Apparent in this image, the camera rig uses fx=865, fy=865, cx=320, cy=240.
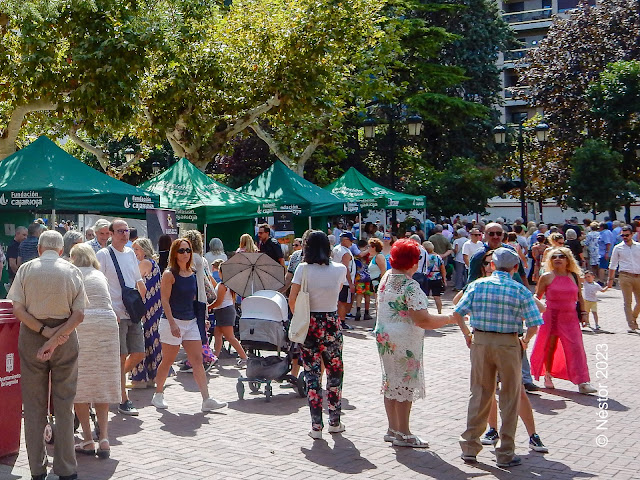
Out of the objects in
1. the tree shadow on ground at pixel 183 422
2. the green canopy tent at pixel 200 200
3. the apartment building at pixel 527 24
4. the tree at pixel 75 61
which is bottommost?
the tree shadow on ground at pixel 183 422

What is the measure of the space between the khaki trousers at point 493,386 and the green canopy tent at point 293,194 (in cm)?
1206

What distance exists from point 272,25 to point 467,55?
21.4m

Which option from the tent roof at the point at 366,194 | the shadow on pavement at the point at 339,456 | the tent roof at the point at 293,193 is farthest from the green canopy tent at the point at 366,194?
the shadow on pavement at the point at 339,456

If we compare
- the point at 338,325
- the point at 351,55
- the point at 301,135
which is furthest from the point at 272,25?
the point at 338,325

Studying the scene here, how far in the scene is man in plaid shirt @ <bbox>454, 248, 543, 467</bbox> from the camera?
6754 millimetres

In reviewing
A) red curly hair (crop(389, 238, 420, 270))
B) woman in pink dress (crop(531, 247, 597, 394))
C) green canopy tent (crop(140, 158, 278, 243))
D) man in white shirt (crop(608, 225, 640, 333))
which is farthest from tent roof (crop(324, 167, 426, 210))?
red curly hair (crop(389, 238, 420, 270))

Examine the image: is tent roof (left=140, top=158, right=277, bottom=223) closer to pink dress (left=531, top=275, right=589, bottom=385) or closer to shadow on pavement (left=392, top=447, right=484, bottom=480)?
pink dress (left=531, top=275, right=589, bottom=385)

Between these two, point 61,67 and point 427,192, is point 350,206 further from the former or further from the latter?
point 427,192

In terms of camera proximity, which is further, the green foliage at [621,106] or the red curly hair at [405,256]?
the green foliage at [621,106]

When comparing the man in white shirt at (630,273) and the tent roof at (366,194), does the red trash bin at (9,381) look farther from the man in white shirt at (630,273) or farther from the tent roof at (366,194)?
the tent roof at (366,194)

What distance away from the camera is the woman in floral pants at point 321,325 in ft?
25.8

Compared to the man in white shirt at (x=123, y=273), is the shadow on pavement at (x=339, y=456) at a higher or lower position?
lower

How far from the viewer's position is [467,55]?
136ft

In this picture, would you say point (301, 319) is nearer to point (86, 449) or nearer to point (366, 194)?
point (86, 449)
